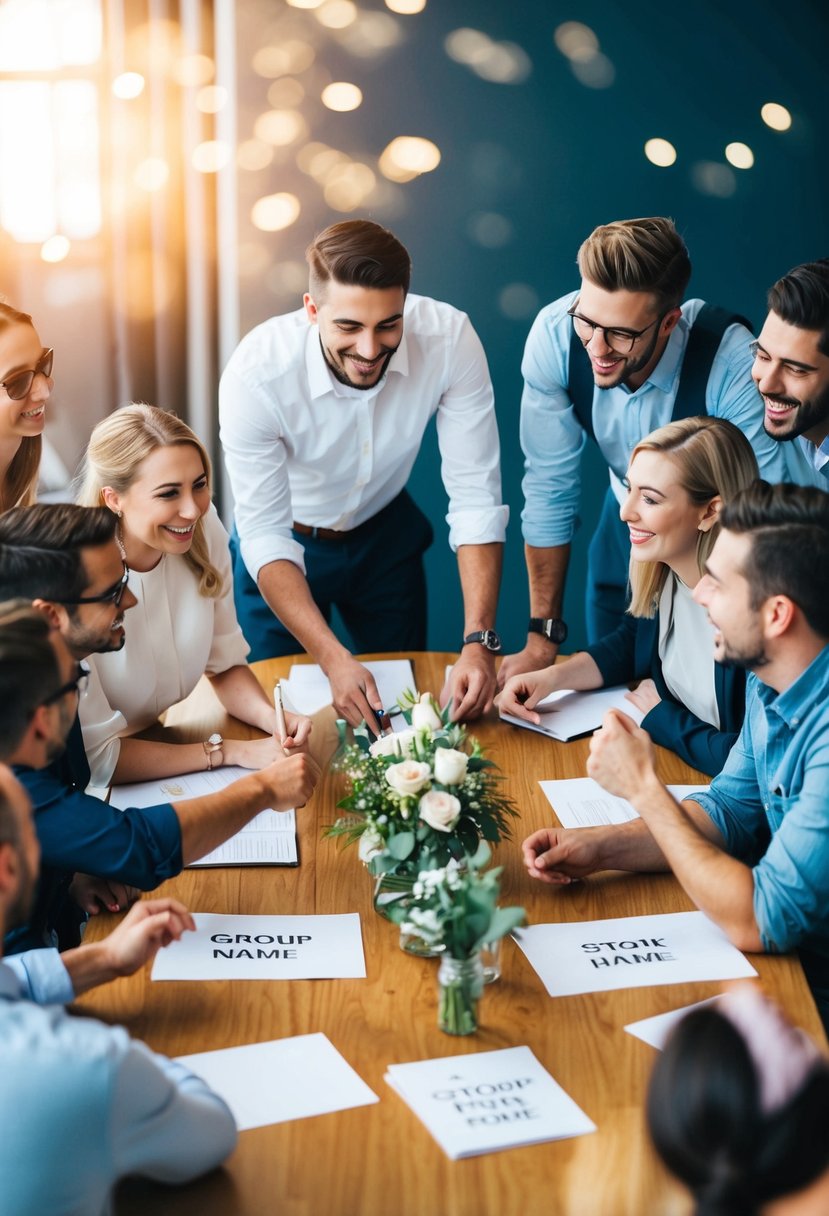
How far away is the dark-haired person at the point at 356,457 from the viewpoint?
2.56 metres

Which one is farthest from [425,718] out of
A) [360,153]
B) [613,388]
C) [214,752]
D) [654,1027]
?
[360,153]

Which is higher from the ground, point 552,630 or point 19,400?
point 19,400

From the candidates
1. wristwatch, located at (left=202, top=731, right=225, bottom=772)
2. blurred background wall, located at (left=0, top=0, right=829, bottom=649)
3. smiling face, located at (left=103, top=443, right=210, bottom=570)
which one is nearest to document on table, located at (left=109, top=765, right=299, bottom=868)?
wristwatch, located at (left=202, top=731, right=225, bottom=772)

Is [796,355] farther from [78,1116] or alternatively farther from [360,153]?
[360,153]

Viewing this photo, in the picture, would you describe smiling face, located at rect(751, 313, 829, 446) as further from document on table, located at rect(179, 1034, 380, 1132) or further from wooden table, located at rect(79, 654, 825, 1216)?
document on table, located at rect(179, 1034, 380, 1132)

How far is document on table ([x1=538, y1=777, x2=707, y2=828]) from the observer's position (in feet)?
6.66

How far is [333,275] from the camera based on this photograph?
253 centimetres

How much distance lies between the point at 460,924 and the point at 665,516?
1.19 metres

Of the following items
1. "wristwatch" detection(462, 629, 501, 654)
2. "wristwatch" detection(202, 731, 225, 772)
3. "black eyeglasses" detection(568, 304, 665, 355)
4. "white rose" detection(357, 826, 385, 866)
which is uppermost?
"black eyeglasses" detection(568, 304, 665, 355)

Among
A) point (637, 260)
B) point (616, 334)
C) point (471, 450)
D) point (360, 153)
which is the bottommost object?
point (471, 450)

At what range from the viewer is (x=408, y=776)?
160 cm

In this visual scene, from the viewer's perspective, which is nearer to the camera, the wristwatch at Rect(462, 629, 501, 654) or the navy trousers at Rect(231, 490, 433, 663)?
the wristwatch at Rect(462, 629, 501, 654)

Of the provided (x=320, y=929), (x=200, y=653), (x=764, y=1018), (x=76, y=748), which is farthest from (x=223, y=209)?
(x=764, y=1018)

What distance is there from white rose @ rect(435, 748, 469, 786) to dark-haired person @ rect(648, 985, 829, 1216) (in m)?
0.71
